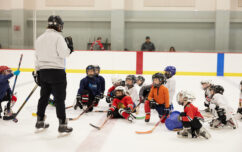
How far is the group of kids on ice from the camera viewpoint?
10.4 feet

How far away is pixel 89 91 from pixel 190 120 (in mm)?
1932

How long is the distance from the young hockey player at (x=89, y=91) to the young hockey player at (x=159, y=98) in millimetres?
1061

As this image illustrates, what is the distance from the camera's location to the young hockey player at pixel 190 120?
123 inches

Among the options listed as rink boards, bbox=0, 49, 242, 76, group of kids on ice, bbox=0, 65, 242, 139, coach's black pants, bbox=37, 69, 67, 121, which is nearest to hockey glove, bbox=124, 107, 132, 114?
group of kids on ice, bbox=0, 65, 242, 139

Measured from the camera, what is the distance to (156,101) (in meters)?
3.80

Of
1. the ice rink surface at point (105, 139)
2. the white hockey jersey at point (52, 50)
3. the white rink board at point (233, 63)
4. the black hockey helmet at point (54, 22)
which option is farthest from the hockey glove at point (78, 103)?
the white rink board at point (233, 63)

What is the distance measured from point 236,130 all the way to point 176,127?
0.73 metres

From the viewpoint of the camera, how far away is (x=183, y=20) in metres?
14.0

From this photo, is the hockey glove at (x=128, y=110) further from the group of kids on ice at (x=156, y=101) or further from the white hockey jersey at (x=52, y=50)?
the white hockey jersey at (x=52, y=50)

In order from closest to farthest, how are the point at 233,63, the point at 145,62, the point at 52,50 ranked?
the point at 52,50 → the point at 233,63 → the point at 145,62

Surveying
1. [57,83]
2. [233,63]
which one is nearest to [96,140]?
[57,83]

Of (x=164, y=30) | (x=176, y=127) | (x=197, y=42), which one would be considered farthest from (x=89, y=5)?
(x=176, y=127)

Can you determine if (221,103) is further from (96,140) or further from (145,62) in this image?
(145,62)

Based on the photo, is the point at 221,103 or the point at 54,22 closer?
the point at 54,22
